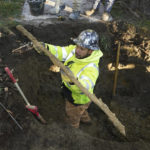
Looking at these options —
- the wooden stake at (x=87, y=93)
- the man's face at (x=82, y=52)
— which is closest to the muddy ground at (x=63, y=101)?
the wooden stake at (x=87, y=93)

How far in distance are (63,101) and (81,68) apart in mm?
1893

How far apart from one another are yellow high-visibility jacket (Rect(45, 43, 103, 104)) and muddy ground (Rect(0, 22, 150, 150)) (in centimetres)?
58

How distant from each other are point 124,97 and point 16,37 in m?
3.67

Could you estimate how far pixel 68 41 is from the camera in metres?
5.29

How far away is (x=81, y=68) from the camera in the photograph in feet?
8.92

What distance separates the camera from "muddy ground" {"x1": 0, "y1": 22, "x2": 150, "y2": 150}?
2520 millimetres

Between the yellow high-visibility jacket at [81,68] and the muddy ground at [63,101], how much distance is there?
58cm

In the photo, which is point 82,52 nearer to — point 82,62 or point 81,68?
point 82,62

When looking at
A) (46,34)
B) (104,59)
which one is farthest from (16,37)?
(104,59)

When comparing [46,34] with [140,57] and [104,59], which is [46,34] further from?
[140,57]

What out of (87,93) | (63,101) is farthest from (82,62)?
(63,101)

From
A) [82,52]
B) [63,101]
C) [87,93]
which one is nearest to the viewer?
[87,93]

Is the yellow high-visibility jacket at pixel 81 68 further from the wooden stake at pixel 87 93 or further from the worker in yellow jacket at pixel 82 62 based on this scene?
the wooden stake at pixel 87 93

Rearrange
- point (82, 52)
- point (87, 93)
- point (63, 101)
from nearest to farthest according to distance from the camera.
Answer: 1. point (87, 93)
2. point (82, 52)
3. point (63, 101)
